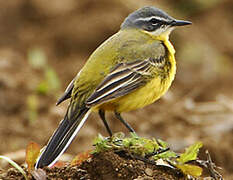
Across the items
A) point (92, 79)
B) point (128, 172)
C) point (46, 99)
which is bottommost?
point (128, 172)

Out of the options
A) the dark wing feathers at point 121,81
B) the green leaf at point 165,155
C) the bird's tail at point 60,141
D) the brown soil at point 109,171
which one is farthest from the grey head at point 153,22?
the brown soil at point 109,171

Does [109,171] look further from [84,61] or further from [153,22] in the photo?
[84,61]

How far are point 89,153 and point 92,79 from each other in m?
1.06

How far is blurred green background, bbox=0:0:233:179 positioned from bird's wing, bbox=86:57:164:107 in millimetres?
2045

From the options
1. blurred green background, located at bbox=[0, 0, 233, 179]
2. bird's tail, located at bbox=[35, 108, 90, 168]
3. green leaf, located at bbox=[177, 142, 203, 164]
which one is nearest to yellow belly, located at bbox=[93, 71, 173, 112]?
bird's tail, located at bbox=[35, 108, 90, 168]

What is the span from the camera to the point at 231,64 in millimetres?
13719

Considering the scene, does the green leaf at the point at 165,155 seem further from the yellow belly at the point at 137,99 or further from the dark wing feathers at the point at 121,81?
the yellow belly at the point at 137,99

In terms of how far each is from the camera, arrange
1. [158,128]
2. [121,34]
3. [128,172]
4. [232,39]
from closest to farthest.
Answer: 1. [128,172]
2. [121,34]
3. [158,128]
4. [232,39]

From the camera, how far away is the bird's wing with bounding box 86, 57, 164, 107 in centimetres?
644

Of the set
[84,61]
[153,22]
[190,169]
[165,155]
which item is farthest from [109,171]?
[84,61]

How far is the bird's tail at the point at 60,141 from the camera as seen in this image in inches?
229

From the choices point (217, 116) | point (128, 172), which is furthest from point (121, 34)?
point (217, 116)

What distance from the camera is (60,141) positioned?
239 inches

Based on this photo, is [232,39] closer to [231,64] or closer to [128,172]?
[231,64]
